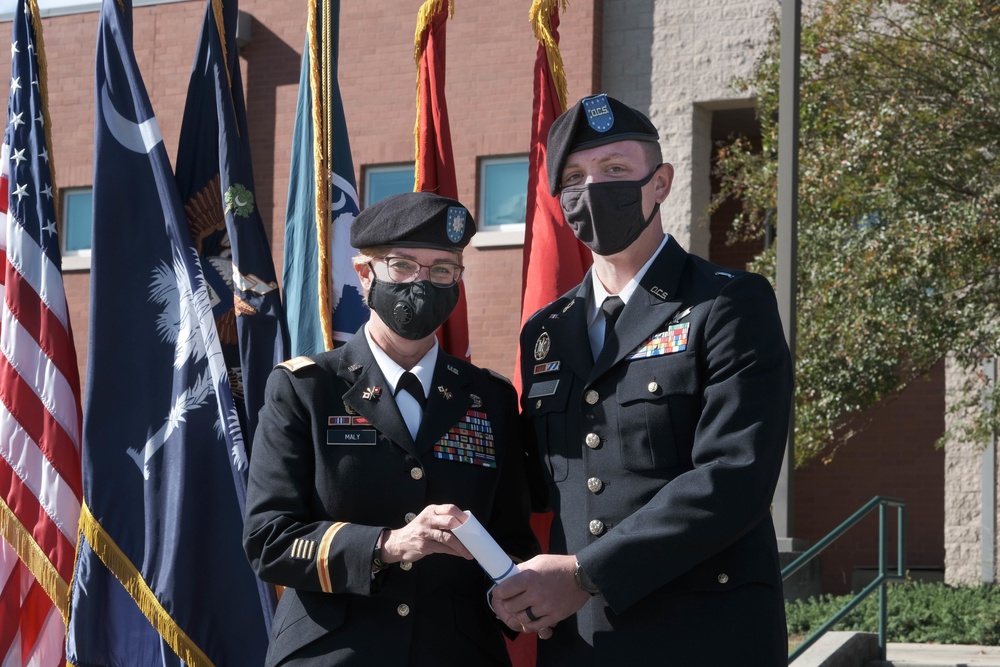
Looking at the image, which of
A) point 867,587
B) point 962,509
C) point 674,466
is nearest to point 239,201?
point 674,466

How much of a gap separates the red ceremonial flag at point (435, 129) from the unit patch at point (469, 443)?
1.87 meters

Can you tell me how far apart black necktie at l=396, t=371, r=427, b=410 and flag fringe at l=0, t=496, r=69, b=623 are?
254 centimetres

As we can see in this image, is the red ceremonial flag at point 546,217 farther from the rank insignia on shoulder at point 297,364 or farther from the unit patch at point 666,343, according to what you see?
the unit patch at point 666,343

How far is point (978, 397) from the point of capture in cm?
1051

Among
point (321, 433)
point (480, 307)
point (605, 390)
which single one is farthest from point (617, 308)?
point (480, 307)

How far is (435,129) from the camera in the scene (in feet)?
17.3

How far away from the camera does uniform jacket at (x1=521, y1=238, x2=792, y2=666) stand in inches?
106

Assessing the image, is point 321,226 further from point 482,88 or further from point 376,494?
point 482,88

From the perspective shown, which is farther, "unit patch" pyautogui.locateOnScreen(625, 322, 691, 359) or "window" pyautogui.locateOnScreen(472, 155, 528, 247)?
"window" pyautogui.locateOnScreen(472, 155, 528, 247)

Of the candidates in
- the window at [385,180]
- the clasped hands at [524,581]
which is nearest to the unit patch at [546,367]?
the clasped hands at [524,581]

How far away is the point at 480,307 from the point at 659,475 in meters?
9.78

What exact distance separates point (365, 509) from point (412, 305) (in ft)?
1.64

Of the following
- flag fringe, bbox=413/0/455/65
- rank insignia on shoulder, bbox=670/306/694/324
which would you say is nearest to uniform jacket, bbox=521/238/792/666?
rank insignia on shoulder, bbox=670/306/694/324

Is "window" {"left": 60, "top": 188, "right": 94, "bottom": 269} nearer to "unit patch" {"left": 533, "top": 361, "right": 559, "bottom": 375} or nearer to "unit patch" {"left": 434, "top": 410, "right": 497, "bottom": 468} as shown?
"unit patch" {"left": 434, "top": 410, "right": 497, "bottom": 468}
